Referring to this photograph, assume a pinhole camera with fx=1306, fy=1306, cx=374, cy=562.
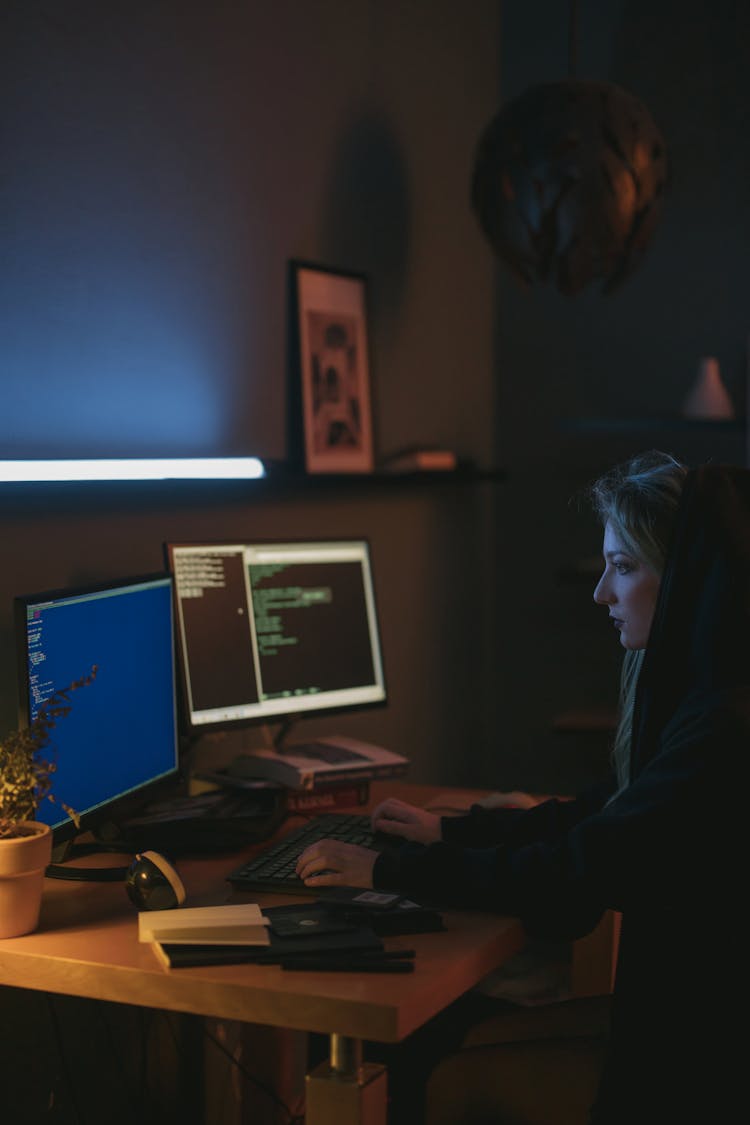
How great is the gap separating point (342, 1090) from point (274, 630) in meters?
1.12

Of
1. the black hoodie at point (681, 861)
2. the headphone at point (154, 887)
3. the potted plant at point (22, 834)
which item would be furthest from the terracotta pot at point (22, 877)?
the black hoodie at point (681, 861)

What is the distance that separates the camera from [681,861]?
5.18ft

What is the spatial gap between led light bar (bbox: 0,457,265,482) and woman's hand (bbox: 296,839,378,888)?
2.49 feet

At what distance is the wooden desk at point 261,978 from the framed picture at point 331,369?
1559mm

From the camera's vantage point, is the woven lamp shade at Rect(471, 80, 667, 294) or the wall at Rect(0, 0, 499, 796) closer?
the wall at Rect(0, 0, 499, 796)

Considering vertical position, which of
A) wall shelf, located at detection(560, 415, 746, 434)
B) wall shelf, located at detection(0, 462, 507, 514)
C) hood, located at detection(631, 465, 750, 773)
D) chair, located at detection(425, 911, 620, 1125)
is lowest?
chair, located at detection(425, 911, 620, 1125)

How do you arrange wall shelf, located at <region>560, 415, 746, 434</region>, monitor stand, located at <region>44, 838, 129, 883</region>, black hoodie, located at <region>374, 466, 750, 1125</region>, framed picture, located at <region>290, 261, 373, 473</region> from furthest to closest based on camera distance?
wall shelf, located at <region>560, 415, 746, 434</region>
framed picture, located at <region>290, 261, 373, 473</region>
monitor stand, located at <region>44, 838, 129, 883</region>
black hoodie, located at <region>374, 466, 750, 1125</region>

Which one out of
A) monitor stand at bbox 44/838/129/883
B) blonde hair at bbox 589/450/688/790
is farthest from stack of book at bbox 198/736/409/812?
blonde hair at bbox 589/450/688/790

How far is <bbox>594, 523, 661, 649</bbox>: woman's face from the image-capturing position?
1.80 m

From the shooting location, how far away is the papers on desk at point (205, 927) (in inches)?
61.7

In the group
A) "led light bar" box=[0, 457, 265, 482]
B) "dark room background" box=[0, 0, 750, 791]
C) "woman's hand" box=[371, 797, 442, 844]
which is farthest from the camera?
"dark room background" box=[0, 0, 750, 791]

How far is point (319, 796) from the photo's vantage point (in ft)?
7.61

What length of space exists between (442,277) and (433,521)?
73 cm

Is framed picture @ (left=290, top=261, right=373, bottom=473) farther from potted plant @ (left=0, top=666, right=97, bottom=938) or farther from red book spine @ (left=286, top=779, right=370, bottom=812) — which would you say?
potted plant @ (left=0, top=666, right=97, bottom=938)
